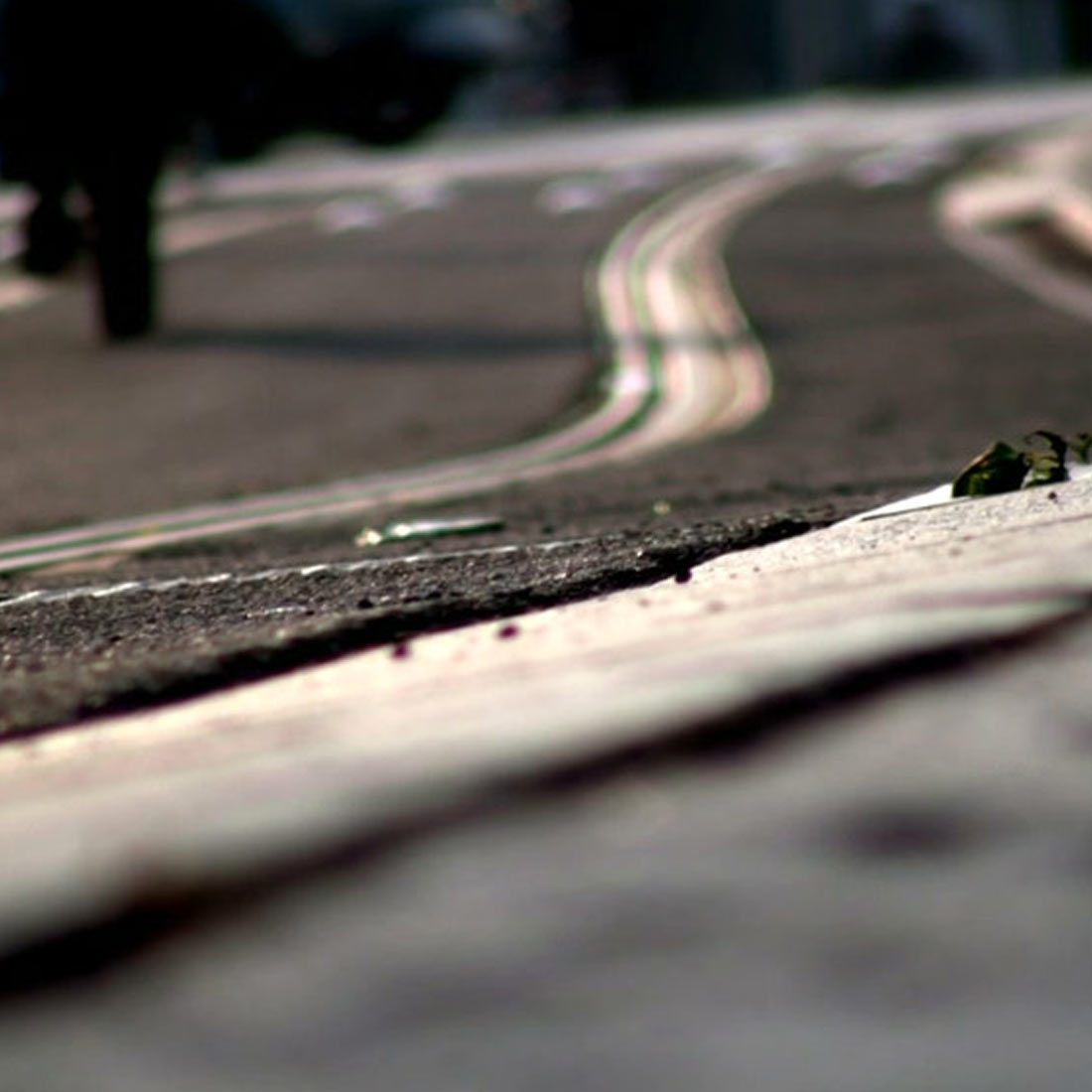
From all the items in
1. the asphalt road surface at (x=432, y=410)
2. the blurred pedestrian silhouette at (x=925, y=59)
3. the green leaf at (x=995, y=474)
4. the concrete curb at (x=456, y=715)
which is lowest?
the blurred pedestrian silhouette at (x=925, y=59)

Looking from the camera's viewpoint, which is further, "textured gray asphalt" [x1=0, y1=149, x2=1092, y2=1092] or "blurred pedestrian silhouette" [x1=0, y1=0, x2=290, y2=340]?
"blurred pedestrian silhouette" [x1=0, y1=0, x2=290, y2=340]

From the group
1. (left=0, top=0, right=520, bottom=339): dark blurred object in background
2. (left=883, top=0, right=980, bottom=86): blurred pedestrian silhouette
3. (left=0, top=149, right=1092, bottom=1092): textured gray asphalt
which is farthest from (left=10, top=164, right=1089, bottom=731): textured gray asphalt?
(left=883, top=0, right=980, bottom=86): blurred pedestrian silhouette

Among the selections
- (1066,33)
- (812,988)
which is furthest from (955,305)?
(1066,33)

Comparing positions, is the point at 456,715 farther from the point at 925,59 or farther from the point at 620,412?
the point at 925,59

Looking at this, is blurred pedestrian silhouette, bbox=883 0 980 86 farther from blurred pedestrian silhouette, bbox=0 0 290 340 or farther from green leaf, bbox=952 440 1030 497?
green leaf, bbox=952 440 1030 497

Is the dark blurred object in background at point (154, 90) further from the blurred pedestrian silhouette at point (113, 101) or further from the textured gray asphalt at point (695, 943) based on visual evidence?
the textured gray asphalt at point (695, 943)

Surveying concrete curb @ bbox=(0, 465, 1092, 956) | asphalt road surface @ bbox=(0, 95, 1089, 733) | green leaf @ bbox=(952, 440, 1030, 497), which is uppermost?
concrete curb @ bbox=(0, 465, 1092, 956)

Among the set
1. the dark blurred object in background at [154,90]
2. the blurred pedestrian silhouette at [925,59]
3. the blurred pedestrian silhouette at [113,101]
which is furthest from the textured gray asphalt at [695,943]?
the blurred pedestrian silhouette at [925,59]

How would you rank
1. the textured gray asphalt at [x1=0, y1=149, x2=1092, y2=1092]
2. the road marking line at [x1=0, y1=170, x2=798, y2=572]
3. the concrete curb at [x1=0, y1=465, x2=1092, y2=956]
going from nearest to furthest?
1. the textured gray asphalt at [x1=0, y1=149, x2=1092, y2=1092]
2. the concrete curb at [x1=0, y1=465, x2=1092, y2=956]
3. the road marking line at [x1=0, y1=170, x2=798, y2=572]

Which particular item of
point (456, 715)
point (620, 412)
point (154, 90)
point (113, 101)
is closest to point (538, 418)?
point (620, 412)
